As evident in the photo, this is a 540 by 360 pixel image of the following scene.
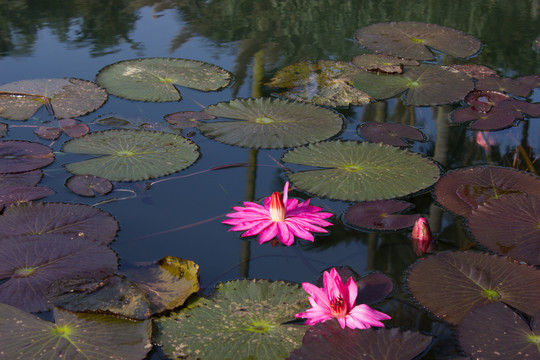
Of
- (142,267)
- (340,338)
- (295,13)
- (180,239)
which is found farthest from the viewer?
(295,13)

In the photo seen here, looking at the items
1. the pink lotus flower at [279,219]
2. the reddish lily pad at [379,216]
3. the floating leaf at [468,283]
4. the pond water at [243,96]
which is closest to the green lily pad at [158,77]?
the pond water at [243,96]

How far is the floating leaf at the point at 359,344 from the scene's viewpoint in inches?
50.8

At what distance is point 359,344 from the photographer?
4.34 feet

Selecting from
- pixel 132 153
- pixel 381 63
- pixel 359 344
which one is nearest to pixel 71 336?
pixel 359 344

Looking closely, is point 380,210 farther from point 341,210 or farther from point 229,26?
point 229,26

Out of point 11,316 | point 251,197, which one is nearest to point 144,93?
point 251,197

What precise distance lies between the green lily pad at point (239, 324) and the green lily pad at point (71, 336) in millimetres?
69

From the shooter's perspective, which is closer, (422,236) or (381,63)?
(422,236)

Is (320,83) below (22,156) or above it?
above

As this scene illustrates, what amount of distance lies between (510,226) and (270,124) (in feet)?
3.72

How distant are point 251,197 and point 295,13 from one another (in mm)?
2552

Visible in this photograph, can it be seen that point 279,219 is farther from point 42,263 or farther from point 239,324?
point 42,263

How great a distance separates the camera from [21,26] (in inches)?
157

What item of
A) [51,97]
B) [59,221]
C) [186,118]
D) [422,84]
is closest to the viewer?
[59,221]
